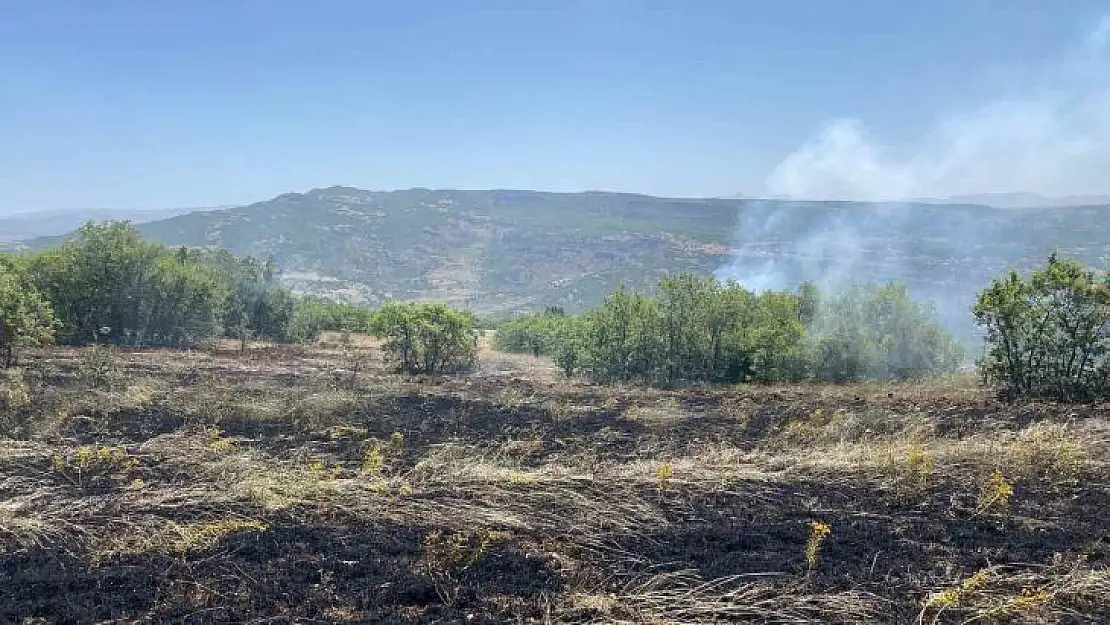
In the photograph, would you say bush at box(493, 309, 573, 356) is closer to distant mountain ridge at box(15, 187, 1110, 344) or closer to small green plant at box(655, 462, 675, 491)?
small green plant at box(655, 462, 675, 491)

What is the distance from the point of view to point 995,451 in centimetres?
882

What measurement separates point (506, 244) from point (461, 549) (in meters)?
174

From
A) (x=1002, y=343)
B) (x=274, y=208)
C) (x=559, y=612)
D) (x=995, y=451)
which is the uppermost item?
(x=274, y=208)

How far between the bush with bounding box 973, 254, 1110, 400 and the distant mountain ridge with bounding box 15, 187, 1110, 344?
64.9m

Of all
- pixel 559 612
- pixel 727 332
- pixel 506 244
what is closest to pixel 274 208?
pixel 506 244

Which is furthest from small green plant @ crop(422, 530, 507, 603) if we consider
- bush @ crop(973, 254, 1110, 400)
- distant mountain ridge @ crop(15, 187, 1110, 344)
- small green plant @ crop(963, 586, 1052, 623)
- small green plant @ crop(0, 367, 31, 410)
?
distant mountain ridge @ crop(15, 187, 1110, 344)

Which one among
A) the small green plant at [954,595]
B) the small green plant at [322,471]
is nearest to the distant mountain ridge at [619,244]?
the small green plant at [954,595]

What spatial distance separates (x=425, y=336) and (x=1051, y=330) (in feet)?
51.1

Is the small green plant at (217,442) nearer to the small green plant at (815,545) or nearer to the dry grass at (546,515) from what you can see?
the dry grass at (546,515)

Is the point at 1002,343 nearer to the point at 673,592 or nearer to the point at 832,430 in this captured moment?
the point at 832,430

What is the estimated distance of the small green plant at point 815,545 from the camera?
6.14 m

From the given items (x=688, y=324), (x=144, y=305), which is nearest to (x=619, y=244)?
(x=144, y=305)

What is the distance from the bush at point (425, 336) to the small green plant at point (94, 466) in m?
11.3

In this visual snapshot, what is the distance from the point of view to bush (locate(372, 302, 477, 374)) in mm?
20625
